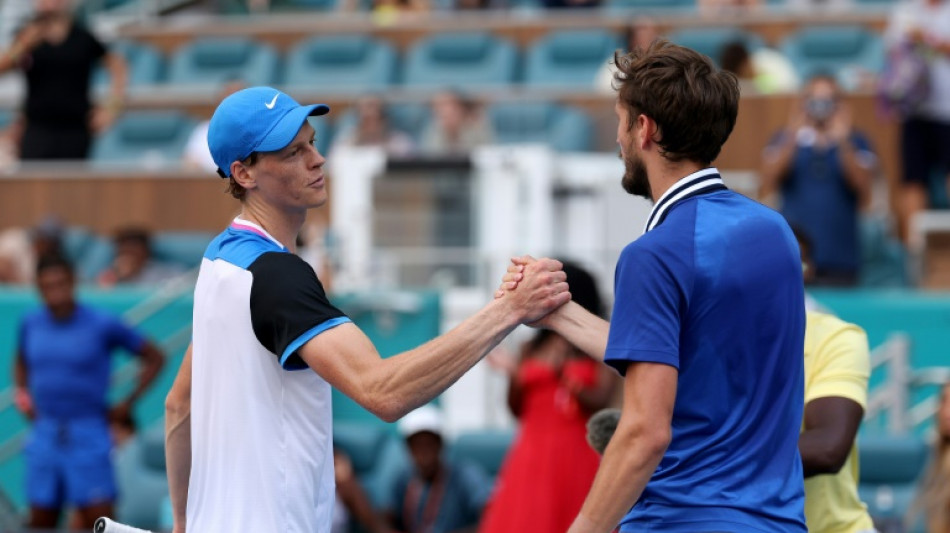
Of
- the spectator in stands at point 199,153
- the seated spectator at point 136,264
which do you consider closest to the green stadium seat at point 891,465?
the seated spectator at point 136,264

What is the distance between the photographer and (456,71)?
13.9m

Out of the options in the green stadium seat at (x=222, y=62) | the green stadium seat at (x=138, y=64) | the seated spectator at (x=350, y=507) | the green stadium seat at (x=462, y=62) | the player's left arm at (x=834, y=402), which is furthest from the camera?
the green stadium seat at (x=138, y=64)

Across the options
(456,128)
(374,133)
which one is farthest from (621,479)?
(374,133)

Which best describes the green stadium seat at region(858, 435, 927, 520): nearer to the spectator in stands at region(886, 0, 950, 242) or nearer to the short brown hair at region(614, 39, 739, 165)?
the spectator in stands at region(886, 0, 950, 242)

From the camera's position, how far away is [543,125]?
12156 millimetres

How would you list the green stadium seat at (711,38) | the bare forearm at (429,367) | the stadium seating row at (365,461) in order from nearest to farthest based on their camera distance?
the bare forearm at (429,367), the stadium seating row at (365,461), the green stadium seat at (711,38)

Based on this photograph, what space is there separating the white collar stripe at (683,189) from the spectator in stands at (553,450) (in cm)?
362

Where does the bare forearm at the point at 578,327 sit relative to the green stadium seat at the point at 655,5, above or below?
below

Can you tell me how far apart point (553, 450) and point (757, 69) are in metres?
5.50

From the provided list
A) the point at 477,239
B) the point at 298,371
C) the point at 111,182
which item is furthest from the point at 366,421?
the point at 298,371

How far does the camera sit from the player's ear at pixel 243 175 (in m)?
3.72

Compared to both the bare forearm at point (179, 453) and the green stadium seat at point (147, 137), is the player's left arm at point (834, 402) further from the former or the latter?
the green stadium seat at point (147, 137)

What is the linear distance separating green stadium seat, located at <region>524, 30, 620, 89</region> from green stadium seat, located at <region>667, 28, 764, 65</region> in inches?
25.4

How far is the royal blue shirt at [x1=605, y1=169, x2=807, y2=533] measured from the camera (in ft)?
10.8
